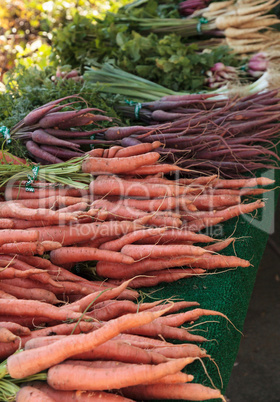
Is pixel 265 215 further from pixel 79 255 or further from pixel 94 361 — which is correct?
pixel 94 361

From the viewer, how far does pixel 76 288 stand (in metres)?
1.55

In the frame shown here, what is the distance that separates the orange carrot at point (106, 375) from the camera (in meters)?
1.02

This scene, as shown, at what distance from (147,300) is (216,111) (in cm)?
139

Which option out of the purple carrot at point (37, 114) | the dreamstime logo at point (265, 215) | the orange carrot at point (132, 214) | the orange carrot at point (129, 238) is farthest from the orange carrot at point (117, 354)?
the purple carrot at point (37, 114)

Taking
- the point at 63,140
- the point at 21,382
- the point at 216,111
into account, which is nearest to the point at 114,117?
the point at 63,140

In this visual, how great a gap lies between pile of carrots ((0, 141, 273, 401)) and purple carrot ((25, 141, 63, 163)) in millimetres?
199

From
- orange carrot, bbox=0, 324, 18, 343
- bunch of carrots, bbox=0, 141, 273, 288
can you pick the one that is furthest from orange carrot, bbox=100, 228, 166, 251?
orange carrot, bbox=0, 324, 18, 343

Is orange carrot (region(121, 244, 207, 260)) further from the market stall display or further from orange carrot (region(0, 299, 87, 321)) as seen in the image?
orange carrot (region(0, 299, 87, 321))

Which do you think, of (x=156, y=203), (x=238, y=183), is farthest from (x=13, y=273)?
(x=238, y=183)

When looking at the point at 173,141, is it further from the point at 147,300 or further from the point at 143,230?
the point at 147,300

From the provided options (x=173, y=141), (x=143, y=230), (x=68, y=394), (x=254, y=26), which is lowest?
(x=68, y=394)

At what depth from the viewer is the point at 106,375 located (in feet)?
3.39

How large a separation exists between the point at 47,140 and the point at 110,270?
0.84m

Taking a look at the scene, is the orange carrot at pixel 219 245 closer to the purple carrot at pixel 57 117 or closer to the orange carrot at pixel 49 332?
the orange carrot at pixel 49 332
